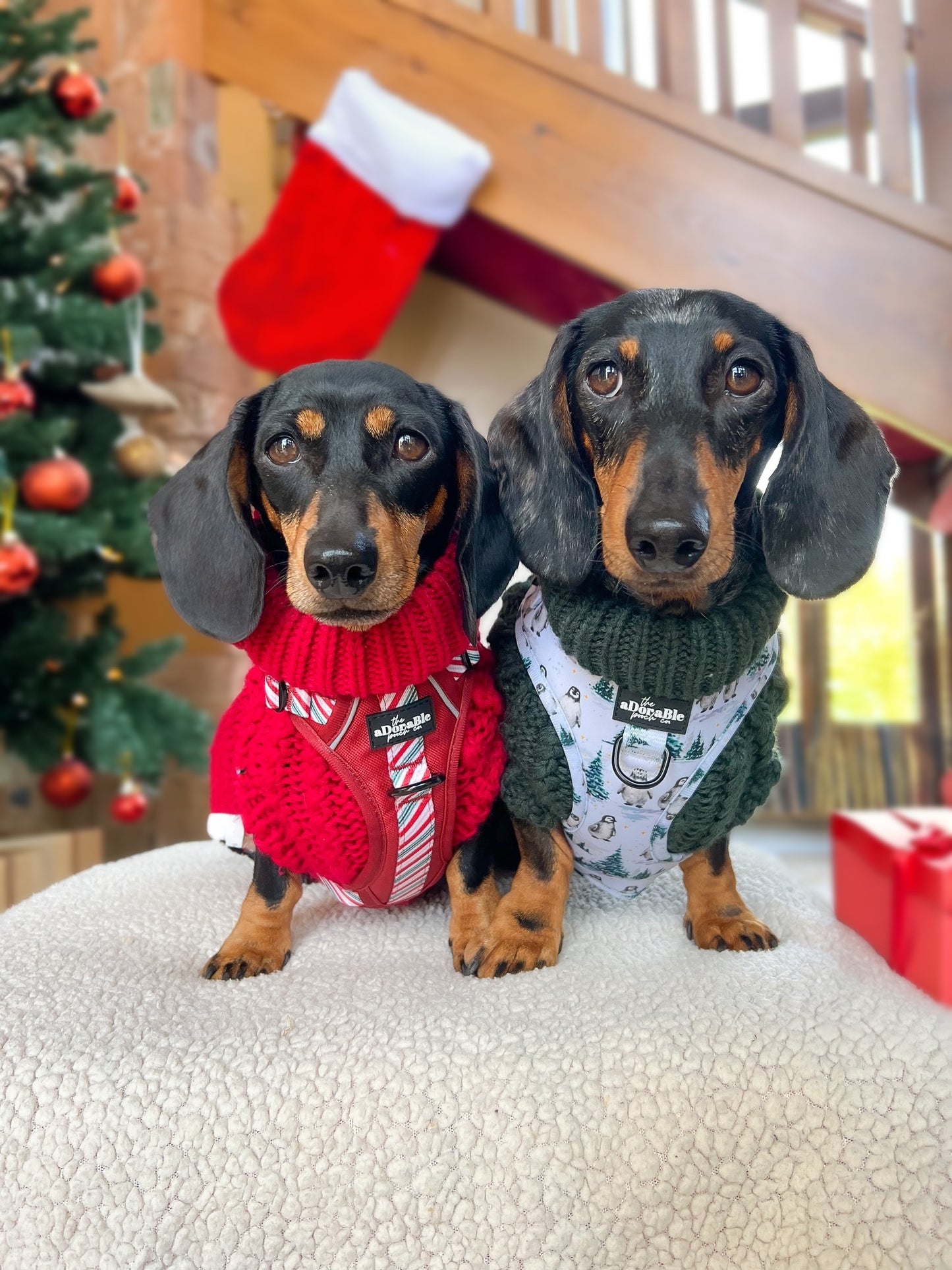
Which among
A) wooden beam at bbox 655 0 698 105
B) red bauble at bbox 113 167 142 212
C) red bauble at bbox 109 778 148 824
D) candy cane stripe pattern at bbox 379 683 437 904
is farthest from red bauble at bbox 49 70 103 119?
candy cane stripe pattern at bbox 379 683 437 904

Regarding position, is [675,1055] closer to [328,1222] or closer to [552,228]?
[328,1222]

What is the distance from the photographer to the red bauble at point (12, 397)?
6.17ft

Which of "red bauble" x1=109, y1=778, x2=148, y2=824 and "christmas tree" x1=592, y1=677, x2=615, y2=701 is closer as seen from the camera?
"christmas tree" x1=592, y1=677, x2=615, y2=701

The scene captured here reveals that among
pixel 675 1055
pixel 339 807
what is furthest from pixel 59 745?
pixel 675 1055

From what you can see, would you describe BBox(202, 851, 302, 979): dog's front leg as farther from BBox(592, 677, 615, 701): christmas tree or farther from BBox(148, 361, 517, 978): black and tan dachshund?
BBox(592, 677, 615, 701): christmas tree

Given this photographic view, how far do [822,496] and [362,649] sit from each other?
45cm

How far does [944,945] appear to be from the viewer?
1.48 m

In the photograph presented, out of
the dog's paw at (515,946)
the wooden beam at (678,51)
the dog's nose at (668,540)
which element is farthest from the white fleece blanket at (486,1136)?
the wooden beam at (678,51)

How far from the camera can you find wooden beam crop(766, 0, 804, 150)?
88.6 inches

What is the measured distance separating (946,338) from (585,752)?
1652mm

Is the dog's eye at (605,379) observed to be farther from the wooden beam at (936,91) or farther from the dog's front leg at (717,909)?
the wooden beam at (936,91)

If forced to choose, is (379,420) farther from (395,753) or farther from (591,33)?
(591,33)

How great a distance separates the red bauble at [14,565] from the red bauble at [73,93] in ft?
3.01

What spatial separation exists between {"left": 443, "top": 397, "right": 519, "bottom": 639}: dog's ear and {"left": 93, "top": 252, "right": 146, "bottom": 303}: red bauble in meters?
1.43
